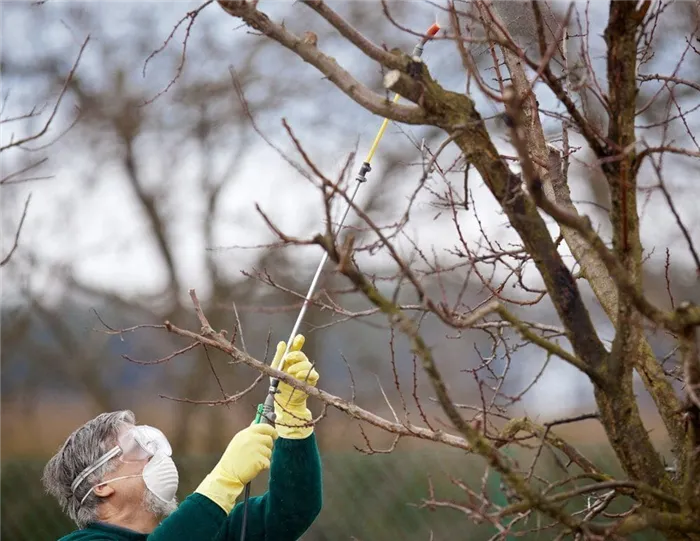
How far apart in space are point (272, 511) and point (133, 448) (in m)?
0.50

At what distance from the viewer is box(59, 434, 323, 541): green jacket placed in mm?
2455

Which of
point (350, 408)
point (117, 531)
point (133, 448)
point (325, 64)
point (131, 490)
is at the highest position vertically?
point (325, 64)

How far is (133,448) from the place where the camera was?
106 inches

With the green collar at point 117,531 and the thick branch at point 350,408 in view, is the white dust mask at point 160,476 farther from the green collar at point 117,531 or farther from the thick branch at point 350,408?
the thick branch at point 350,408

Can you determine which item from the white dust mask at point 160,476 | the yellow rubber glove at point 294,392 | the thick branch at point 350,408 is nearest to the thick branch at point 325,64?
the thick branch at point 350,408

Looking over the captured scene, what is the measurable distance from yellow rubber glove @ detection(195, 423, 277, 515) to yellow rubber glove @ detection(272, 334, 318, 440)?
8 cm

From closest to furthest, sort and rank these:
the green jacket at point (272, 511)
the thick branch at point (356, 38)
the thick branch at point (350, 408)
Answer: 1. the thick branch at point (356, 38)
2. the thick branch at point (350, 408)
3. the green jacket at point (272, 511)

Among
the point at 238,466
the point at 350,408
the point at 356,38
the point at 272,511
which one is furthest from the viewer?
Result: the point at 272,511

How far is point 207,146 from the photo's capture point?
761 cm

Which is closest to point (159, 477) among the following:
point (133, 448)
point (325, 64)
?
point (133, 448)

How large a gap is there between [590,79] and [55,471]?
206 centimetres

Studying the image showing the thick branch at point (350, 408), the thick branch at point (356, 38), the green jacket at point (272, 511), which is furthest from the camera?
the green jacket at point (272, 511)

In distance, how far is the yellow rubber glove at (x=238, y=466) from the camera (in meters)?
2.49

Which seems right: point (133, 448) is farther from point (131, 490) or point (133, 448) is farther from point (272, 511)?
point (272, 511)
